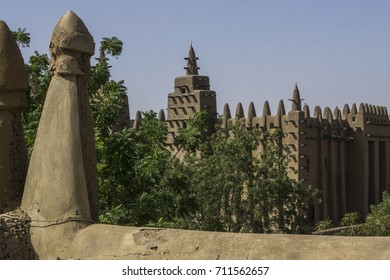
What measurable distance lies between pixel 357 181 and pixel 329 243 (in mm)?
33403

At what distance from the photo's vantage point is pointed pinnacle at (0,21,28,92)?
24.6ft

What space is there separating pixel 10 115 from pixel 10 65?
1.67ft

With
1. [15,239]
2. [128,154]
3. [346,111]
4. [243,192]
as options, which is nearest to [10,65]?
[15,239]

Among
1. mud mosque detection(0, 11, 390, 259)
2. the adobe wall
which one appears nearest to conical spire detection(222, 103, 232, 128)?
mud mosque detection(0, 11, 390, 259)

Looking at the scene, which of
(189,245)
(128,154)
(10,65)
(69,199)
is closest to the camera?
(189,245)

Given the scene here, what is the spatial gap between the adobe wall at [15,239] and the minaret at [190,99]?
27.4 metres

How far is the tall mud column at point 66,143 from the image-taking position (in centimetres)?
693

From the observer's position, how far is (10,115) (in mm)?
7637

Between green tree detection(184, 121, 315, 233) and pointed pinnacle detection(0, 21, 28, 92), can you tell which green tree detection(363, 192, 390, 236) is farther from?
pointed pinnacle detection(0, 21, 28, 92)

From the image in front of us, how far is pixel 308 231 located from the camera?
1018 inches

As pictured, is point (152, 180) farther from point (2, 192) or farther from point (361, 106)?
point (361, 106)

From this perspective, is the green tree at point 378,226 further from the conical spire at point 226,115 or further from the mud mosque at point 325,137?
the conical spire at point 226,115

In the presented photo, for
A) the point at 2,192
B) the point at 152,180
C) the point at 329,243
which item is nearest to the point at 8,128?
the point at 2,192

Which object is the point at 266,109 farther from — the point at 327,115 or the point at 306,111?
the point at 327,115
